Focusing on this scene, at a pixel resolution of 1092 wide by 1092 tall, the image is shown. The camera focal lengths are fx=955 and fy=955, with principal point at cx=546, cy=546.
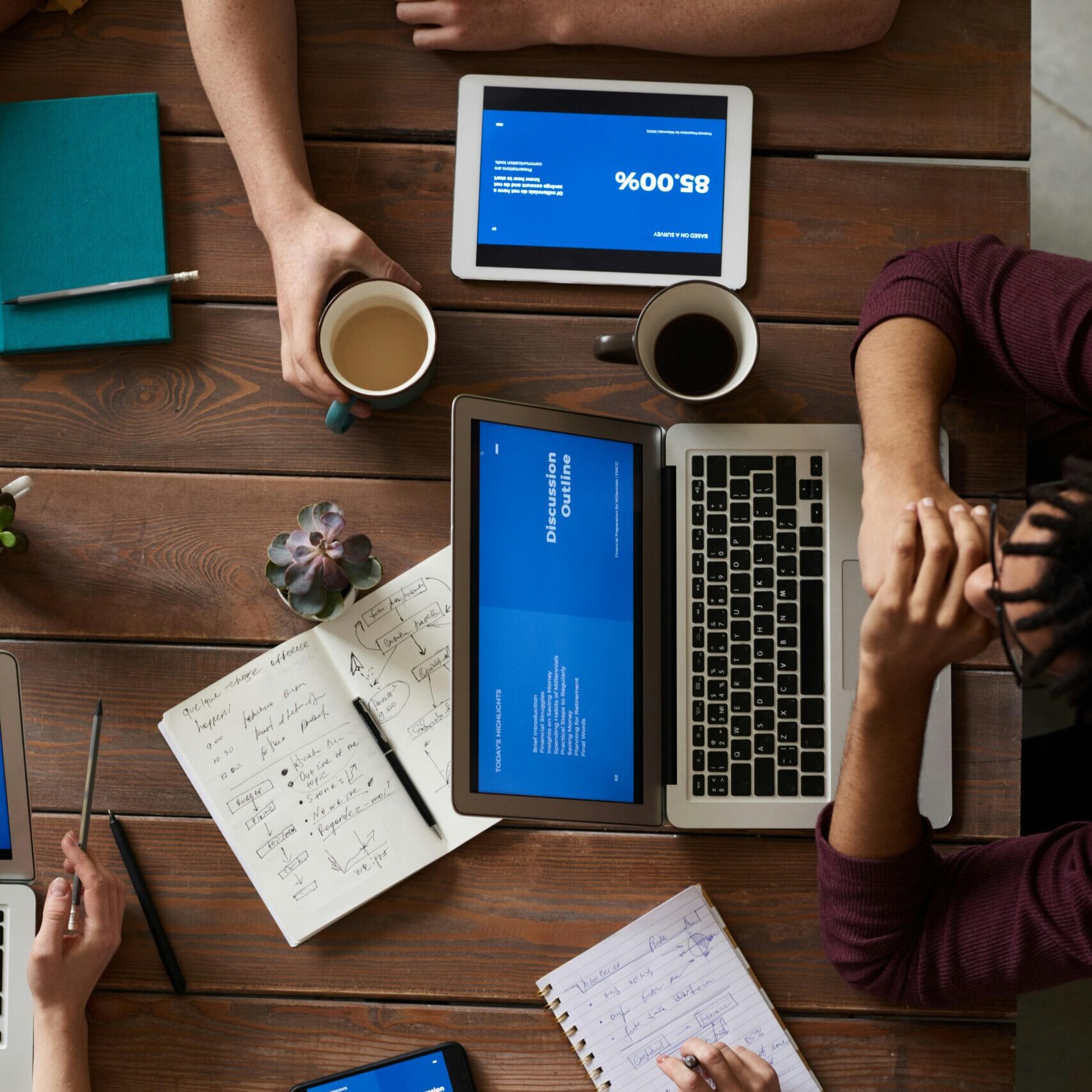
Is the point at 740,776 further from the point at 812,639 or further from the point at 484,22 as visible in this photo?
the point at 484,22

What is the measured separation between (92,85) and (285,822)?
0.86m

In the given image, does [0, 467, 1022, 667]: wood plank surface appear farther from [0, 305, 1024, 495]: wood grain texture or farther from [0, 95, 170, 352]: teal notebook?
[0, 95, 170, 352]: teal notebook

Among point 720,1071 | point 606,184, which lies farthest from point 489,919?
point 606,184

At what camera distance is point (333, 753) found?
40.5 inches

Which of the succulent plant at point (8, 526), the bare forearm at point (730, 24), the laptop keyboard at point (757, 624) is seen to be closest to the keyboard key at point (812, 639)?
the laptop keyboard at point (757, 624)

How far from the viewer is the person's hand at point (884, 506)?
35.6 inches

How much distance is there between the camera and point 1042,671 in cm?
76

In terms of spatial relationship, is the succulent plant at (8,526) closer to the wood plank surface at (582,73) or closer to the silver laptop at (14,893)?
the silver laptop at (14,893)

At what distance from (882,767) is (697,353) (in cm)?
45

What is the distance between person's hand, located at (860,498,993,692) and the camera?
834mm

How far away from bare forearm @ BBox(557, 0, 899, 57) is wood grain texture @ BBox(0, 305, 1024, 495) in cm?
31

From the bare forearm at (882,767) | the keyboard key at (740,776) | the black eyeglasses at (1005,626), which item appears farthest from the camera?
the keyboard key at (740,776)

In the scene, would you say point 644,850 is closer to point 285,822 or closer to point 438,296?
point 285,822

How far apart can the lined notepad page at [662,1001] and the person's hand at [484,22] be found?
0.95m
